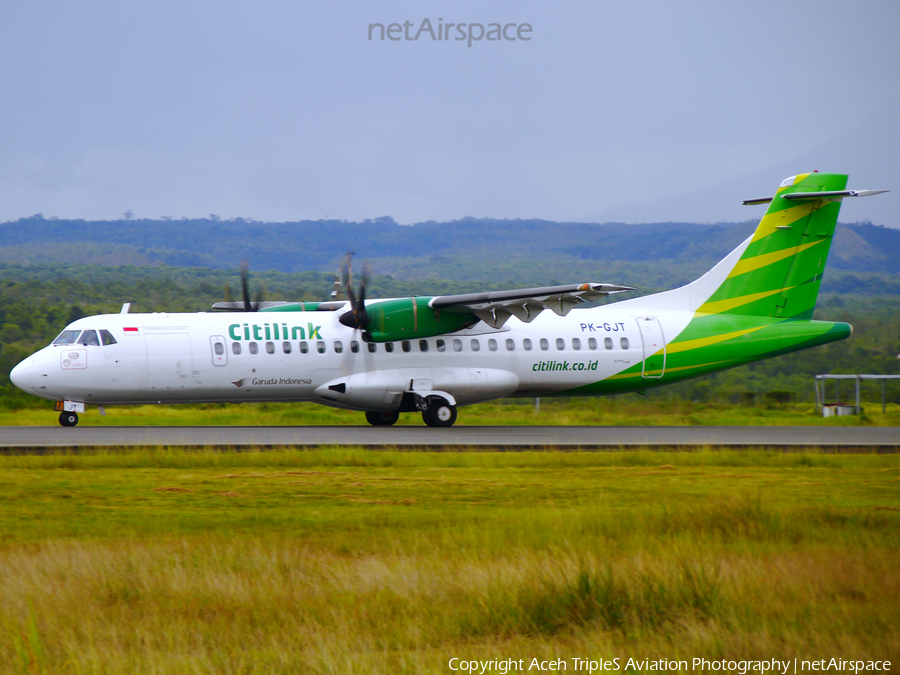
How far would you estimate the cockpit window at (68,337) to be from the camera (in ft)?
68.9

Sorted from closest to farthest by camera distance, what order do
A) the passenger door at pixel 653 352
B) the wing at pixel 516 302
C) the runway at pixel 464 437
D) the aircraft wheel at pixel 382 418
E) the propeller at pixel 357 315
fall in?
1. the runway at pixel 464 437
2. the wing at pixel 516 302
3. the propeller at pixel 357 315
4. the passenger door at pixel 653 352
5. the aircraft wheel at pixel 382 418

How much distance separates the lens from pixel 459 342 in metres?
23.5

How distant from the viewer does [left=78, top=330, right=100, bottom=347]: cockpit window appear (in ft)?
68.7

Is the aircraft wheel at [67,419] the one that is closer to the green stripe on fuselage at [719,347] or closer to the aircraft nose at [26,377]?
the aircraft nose at [26,377]

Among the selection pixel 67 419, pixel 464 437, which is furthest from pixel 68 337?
pixel 464 437

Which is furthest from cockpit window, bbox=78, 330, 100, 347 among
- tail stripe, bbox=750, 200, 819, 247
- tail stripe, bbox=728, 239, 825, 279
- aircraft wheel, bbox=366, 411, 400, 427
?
tail stripe, bbox=750, 200, 819, 247

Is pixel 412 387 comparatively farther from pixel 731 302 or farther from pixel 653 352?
pixel 731 302

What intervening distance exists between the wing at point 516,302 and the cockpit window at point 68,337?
8396 millimetres

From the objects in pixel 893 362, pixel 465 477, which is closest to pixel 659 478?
pixel 465 477

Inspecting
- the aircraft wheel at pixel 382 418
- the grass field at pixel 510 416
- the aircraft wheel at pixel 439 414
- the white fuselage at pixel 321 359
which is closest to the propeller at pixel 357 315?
the white fuselage at pixel 321 359

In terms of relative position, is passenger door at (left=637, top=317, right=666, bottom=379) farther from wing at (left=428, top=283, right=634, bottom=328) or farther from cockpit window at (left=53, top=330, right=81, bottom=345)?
cockpit window at (left=53, top=330, right=81, bottom=345)

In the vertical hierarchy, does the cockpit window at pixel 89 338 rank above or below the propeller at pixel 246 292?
below

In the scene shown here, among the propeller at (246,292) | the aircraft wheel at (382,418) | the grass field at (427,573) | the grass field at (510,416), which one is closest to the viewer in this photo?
the grass field at (427,573)

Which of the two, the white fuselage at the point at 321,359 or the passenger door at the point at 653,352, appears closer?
the white fuselage at the point at 321,359
